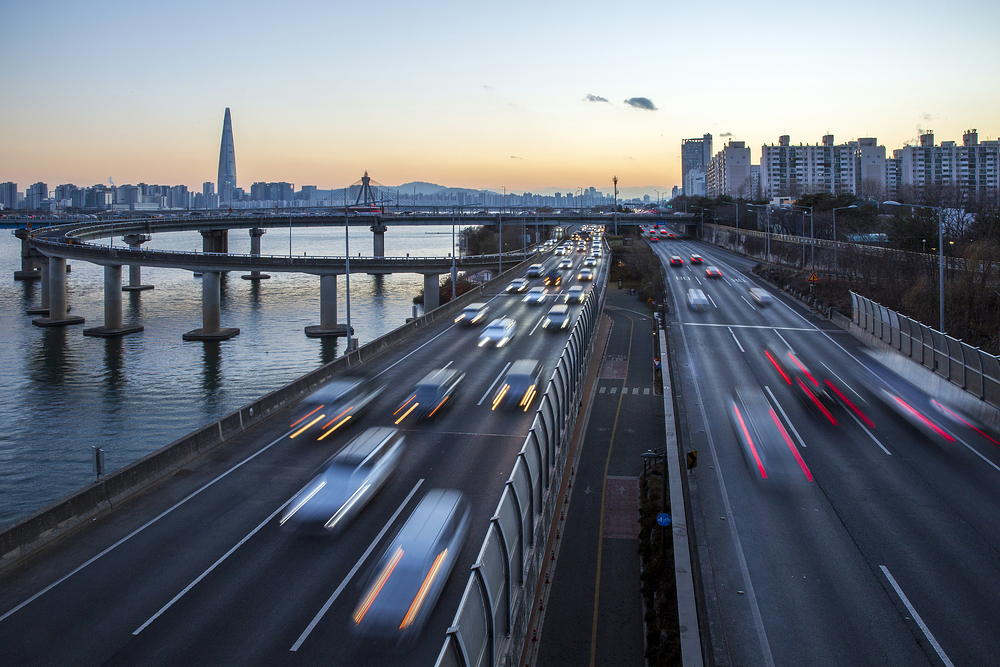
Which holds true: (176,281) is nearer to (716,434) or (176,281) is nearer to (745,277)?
(745,277)

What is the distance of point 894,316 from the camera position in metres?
36.0

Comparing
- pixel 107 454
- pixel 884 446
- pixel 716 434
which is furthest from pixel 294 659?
pixel 107 454

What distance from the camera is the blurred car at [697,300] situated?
55.7 meters

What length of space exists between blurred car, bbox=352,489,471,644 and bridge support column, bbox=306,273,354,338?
5317 centimetres

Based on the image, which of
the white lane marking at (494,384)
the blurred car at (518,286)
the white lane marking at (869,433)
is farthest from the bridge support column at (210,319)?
the white lane marking at (869,433)

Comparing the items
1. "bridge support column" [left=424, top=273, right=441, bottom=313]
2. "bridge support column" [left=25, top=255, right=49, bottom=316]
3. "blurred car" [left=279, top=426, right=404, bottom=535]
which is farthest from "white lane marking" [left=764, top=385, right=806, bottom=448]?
"bridge support column" [left=25, top=255, right=49, bottom=316]

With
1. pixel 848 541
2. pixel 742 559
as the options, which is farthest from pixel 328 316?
pixel 848 541

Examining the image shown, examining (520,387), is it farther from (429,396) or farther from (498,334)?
(498,334)

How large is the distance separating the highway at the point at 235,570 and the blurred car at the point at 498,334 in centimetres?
1656

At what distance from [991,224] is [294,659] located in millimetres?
57819

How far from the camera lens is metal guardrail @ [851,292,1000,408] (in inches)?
989

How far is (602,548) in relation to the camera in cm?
1816

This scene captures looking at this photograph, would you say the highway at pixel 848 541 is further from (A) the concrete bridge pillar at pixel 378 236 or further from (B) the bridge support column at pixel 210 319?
(A) the concrete bridge pillar at pixel 378 236

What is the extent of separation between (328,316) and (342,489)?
180ft
